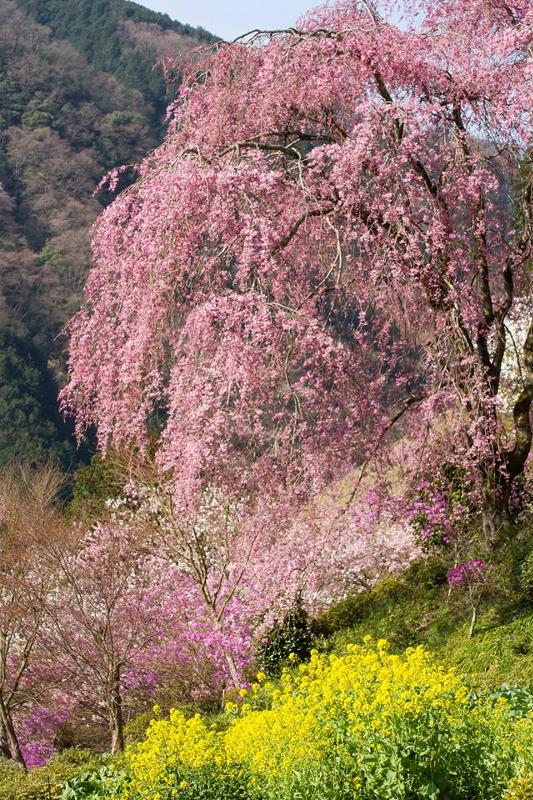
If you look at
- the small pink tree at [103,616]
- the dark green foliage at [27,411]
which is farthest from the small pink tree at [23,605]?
the dark green foliage at [27,411]

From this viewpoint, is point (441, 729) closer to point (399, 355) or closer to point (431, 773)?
point (431, 773)

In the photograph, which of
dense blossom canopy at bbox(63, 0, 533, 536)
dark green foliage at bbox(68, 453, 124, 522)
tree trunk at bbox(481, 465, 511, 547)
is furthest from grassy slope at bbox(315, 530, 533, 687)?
dark green foliage at bbox(68, 453, 124, 522)

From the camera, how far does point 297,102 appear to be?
988 centimetres

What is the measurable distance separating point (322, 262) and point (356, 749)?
5.73 meters

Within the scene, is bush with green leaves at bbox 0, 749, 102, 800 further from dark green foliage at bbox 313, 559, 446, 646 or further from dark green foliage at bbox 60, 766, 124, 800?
dark green foliage at bbox 313, 559, 446, 646

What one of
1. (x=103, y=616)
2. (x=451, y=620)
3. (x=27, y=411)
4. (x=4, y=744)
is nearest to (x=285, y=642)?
(x=451, y=620)

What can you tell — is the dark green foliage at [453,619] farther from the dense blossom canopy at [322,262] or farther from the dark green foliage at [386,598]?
the dense blossom canopy at [322,262]

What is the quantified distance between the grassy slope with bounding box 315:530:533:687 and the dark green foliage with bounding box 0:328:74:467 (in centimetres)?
2140

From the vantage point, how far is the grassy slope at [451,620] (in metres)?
9.02

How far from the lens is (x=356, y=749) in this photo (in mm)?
4793

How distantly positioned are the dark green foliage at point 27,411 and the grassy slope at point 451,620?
2140 cm

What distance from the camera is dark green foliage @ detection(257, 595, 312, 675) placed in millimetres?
12031

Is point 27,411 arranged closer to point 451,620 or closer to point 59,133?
point 59,133

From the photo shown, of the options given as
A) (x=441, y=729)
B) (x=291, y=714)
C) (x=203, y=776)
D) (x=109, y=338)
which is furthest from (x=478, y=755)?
(x=109, y=338)
